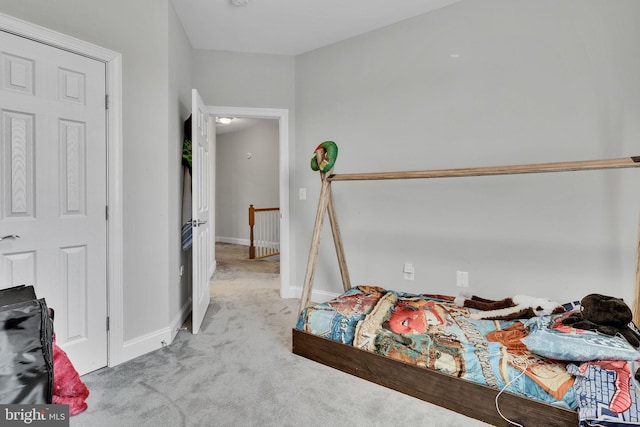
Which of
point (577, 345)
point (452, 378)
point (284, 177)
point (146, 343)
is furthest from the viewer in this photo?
point (284, 177)

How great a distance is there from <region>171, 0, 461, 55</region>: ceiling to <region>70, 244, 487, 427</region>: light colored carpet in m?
2.62

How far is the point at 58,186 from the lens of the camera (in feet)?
6.19

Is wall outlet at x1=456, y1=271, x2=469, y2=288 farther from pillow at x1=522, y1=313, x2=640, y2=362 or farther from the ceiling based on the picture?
the ceiling

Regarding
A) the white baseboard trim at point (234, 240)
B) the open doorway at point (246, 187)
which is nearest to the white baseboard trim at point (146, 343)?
the open doorway at point (246, 187)

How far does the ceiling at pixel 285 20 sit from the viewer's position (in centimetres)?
264

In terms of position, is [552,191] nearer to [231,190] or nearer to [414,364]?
[414,364]

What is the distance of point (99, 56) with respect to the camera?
202 cm

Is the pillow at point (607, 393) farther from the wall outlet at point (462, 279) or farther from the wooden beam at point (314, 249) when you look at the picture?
the wooden beam at point (314, 249)

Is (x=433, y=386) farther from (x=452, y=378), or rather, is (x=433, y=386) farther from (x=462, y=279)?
(x=462, y=279)

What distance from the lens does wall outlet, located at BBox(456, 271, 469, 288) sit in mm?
2621

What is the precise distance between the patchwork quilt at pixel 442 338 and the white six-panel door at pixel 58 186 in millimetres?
1354

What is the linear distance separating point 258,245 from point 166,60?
→ 439cm

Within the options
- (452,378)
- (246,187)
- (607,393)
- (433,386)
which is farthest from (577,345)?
(246,187)

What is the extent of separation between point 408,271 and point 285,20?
2418mm
